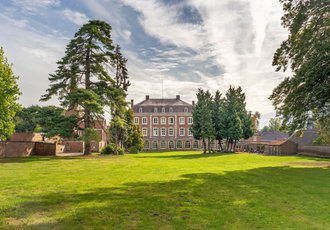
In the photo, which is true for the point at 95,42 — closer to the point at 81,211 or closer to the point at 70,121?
the point at 70,121

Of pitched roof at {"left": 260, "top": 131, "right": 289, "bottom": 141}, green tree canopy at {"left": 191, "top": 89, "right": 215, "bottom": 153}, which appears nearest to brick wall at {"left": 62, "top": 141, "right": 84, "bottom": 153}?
green tree canopy at {"left": 191, "top": 89, "right": 215, "bottom": 153}

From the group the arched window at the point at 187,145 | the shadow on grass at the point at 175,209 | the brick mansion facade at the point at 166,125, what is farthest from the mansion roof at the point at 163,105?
the shadow on grass at the point at 175,209

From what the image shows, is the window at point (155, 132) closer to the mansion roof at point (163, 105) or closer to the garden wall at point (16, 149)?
the mansion roof at point (163, 105)

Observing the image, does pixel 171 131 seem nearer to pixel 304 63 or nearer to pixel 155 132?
pixel 155 132

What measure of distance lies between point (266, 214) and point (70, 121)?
25.9 meters

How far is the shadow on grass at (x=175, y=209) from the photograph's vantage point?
691cm

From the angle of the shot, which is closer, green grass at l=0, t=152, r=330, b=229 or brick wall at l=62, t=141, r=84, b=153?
green grass at l=0, t=152, r=330, b=229

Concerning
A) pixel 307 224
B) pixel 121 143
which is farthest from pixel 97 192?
pixel 121 143

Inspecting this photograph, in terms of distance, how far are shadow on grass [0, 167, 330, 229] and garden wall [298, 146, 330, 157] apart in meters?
35.7

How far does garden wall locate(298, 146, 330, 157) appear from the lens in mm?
42684

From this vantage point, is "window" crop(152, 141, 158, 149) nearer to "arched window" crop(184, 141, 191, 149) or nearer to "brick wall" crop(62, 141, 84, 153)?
"arched window" crop(184, 141, 191, 149)

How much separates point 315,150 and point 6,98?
4588 centimetres

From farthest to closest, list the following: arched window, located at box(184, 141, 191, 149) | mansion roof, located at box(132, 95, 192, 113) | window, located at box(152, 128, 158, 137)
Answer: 1. mansion roof, located at box(132, 95, 192, 113)
2. window, located at box(152, 128, 158, 137)
3. arched window, located at box(184, 141, 191, 149)

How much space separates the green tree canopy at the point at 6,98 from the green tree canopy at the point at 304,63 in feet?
76.3
